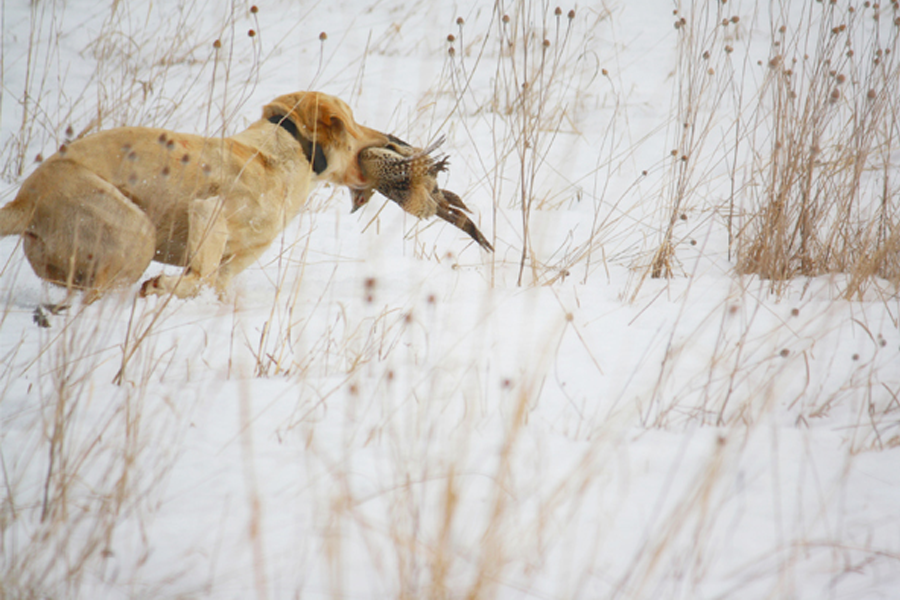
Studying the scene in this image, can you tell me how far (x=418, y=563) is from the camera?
52.3 inches

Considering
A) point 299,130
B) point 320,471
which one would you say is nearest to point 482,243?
point 299,130

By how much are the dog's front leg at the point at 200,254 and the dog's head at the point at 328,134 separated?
525mm

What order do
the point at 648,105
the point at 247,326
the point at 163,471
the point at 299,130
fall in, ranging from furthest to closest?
the point at 648,105
the point at 299,130
the point at 247,326
the point at 163,471

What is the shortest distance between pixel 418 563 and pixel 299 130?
7.81ft

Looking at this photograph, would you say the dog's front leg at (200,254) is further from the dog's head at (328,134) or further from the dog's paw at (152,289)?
the dog's head at (328,134)

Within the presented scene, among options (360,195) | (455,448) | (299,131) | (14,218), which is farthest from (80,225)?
(455,448)

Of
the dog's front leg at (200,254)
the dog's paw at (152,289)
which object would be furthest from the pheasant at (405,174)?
the dog's paw at (152,289)

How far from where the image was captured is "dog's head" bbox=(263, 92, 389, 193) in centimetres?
318

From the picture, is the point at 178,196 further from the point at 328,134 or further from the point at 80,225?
the point at 328,134

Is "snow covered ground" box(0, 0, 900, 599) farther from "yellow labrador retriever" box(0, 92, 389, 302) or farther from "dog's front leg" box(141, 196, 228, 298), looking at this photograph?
"yellow labrador retriever" box(0, 92, 389, 302)

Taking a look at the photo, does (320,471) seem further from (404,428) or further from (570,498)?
(570,498)

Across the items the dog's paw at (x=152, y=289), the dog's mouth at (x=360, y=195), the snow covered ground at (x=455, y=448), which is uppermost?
the dog's mouth at (x=360, y=195)

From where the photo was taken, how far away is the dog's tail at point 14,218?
2.61 meters

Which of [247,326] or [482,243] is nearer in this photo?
[247,326]
